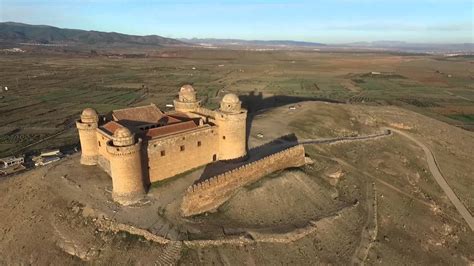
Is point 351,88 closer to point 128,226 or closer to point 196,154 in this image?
point 196,154

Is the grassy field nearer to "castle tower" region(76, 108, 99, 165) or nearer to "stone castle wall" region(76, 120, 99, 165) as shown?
"stone castle wall" region(76, 120, 99, 165)

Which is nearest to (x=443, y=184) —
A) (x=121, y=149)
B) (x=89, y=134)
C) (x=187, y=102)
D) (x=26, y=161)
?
(x=187, y=102)

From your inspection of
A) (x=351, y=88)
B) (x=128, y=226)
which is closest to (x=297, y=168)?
(x=128, y=226)

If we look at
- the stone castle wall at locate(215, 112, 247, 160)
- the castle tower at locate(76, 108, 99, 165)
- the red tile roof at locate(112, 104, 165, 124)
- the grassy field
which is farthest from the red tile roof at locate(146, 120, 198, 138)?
the grassy field

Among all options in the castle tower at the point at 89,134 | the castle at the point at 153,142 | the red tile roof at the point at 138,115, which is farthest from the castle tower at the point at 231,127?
the castle tower at the point at 89,134

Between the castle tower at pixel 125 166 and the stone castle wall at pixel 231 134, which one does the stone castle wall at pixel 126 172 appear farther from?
the stone castle wall at pixel 231 134

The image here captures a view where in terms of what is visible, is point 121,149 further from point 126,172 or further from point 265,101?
point 265,101

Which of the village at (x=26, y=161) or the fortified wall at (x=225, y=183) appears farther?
the village at (x=26, y=161)
